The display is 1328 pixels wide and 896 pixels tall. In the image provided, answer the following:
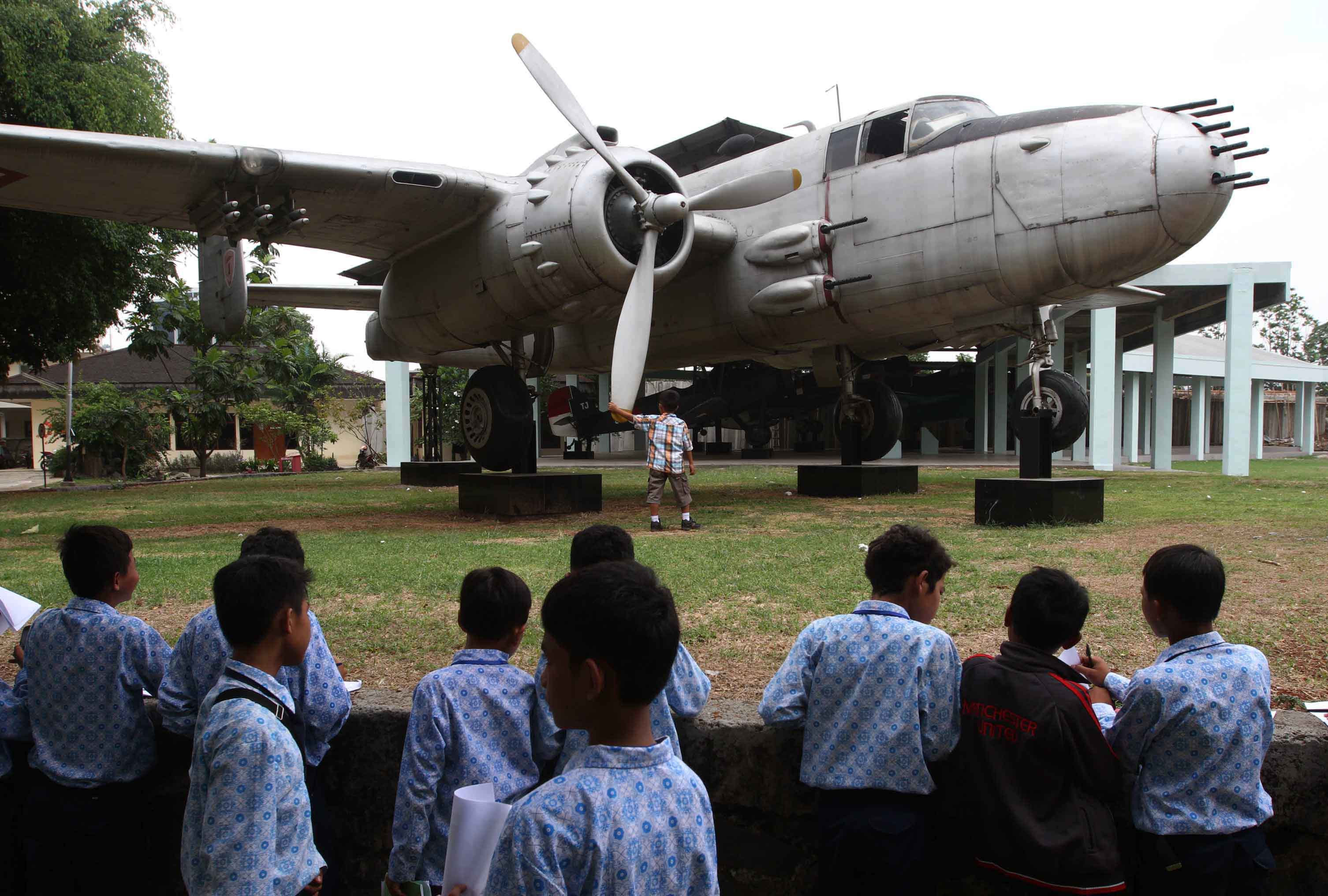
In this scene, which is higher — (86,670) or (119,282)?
(119,282)

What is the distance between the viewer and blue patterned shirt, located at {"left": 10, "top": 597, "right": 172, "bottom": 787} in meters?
3.00

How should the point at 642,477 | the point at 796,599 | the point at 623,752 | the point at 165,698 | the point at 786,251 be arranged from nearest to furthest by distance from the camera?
the point at 623,752
the point at 165,698
the point at 796,599
the point at 786,251
the point at 642,477

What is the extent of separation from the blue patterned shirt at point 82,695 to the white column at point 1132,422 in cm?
2951

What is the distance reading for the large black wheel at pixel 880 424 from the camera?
48.6ft

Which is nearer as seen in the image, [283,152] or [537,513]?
[283,152]

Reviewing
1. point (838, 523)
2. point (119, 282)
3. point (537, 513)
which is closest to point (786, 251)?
point (838, 523)

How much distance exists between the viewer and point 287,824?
2227mm

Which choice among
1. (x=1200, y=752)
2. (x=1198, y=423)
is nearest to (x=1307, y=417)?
(x=1198, y=423)

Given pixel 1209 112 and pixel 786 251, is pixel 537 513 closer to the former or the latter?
pixel 786 251

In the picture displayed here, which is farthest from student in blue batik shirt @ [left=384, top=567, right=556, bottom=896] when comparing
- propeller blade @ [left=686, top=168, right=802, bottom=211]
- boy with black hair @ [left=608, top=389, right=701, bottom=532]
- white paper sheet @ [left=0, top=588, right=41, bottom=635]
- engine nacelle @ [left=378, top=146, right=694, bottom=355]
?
propeller blade @ [left=686, top=168, right=802, bottom=211]

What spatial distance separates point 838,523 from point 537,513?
404 centimetres

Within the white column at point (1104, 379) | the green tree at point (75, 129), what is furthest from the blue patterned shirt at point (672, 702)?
the white column at point (1104, 379)

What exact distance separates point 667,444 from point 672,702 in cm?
750

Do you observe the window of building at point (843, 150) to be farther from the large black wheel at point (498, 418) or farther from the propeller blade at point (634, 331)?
the large black wheel at point (498, 418)
